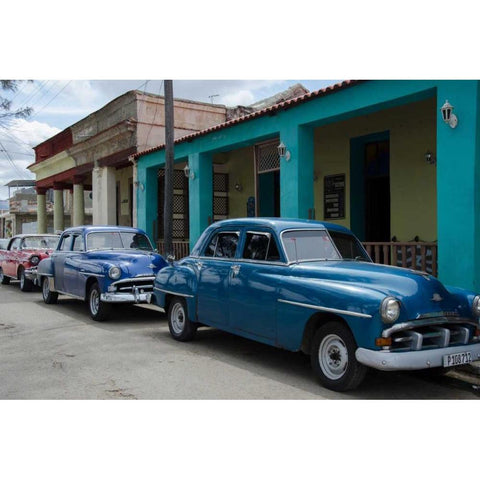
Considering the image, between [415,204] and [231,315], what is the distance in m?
6.34

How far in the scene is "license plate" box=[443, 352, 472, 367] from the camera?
4.93 m

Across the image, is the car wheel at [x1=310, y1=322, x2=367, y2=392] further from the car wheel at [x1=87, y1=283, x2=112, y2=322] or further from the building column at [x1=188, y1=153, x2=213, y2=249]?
the building column at [x1=188, y1=153, x2=213, y2=249]

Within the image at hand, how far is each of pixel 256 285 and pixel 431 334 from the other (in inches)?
78.0

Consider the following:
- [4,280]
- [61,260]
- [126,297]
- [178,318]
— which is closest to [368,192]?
[126,297]

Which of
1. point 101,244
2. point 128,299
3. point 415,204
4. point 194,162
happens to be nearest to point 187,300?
point 128,299

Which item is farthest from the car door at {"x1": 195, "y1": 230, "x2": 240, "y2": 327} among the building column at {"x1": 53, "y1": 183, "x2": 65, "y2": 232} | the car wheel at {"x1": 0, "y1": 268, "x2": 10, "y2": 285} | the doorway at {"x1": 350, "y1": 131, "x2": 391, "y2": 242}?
the building column at {"x1": 53, "y1": 183, "x2": 65, "y2": 232}

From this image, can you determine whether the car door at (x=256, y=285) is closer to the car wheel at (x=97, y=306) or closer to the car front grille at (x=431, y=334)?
the car front grille at (x=431, y=334)

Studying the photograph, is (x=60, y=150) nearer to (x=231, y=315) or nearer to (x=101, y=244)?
(x=101, y=244)

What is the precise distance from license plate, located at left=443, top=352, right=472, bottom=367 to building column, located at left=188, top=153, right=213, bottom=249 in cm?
960

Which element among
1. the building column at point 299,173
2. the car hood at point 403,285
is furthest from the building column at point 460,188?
the building column at point 299,173

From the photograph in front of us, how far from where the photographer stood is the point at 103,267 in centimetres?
914

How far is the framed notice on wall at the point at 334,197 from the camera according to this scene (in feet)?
42.9

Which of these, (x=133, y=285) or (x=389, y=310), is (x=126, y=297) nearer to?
(x=133, y=285)

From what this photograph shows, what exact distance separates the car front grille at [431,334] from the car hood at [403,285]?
0.34 ft
